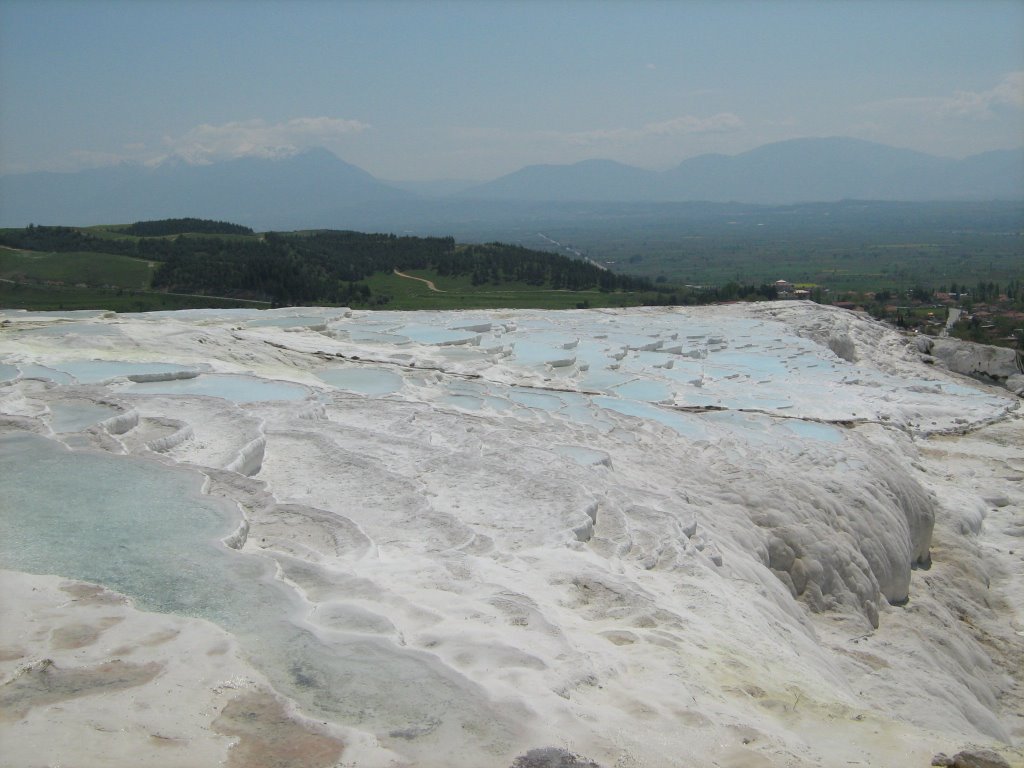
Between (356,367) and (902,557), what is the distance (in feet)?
30.4

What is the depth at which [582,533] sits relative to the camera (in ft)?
25.9

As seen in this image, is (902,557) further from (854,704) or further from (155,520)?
(155,520)

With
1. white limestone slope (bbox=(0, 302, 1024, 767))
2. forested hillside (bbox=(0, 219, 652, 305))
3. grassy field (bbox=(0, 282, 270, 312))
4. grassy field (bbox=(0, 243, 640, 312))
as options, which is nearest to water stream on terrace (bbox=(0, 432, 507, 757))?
white limestone slope (bbox=(0, 302, 1024, 767))

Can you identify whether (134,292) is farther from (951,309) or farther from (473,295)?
(951,309)

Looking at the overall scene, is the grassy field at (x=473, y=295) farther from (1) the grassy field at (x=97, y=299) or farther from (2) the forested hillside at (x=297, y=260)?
(1) the grassy field at (x=97, y=299)

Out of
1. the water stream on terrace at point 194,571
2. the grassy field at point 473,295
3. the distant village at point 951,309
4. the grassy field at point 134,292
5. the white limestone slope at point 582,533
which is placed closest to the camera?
the water stream on terrace at point 194,571

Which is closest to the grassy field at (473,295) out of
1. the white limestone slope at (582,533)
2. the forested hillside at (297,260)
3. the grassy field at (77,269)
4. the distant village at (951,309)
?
the forested hillside at (297,260)

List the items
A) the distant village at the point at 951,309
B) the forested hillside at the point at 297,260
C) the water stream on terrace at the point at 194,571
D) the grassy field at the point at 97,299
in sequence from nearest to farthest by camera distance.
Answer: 1. the water stream on terrace at the point at 194,571
2. the grassy field at the point at 97,299
3. the forested hillside at the point at 297,260
4. the distant village at the point at 951,309

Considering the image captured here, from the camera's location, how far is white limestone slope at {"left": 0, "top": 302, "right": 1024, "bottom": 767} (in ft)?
15.5

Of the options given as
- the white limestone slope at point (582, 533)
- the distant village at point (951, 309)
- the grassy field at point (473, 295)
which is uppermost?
the grassy field at point (473, 295)

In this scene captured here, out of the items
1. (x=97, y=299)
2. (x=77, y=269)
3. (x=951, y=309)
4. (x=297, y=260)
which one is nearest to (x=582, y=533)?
(x=97, y=299)

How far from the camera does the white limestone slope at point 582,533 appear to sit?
15.5 ft

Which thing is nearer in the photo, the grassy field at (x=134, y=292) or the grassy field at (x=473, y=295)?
the grassy field at (x=134, y=292)

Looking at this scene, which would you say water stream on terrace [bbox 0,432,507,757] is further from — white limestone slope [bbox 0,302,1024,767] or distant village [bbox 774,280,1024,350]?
distant village [bbox 774,280,1024,350]
